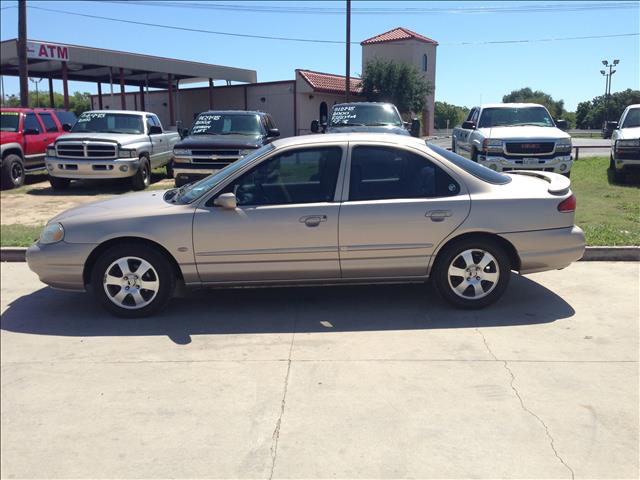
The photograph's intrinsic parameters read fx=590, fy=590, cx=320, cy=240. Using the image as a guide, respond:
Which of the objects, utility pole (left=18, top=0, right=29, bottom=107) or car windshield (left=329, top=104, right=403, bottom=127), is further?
utility pole (left=18, top=0, right=29, bottom=107)

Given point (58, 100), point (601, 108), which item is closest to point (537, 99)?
point (601, 108)

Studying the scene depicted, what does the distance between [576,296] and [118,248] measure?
14.6ft

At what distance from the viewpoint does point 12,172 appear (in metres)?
14.5

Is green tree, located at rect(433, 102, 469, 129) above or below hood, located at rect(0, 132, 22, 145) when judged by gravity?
above

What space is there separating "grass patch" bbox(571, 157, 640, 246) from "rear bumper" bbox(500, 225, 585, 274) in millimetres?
2213

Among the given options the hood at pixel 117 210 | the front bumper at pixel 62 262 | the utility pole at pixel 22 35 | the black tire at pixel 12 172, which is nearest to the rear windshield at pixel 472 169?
the hood at pixel 117 210

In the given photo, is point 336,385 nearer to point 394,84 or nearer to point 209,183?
point 209,183

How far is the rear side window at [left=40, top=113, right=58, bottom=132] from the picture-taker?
16078mm

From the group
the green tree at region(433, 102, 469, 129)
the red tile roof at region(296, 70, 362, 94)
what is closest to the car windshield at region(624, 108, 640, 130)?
A: the red tile roof at region(296, 70, 362, 94)

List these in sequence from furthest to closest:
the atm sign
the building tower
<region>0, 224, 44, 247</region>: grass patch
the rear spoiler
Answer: the building tower < the atm sign < <region>0, 224, 44, 247</region>: grass patch < the rear spoiler

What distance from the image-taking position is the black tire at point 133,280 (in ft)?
17.3

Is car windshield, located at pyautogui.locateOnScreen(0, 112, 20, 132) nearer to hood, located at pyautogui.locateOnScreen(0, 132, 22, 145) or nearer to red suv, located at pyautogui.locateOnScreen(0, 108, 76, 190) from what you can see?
red suv, located at pyautogui.locateOnScreen(0, 108, 76, 190)

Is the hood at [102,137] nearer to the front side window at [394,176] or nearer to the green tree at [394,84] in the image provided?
the front side window at [394,176]

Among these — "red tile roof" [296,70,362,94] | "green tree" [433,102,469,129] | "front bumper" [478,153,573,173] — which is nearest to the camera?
"front bumper" [478,153,573,173]
